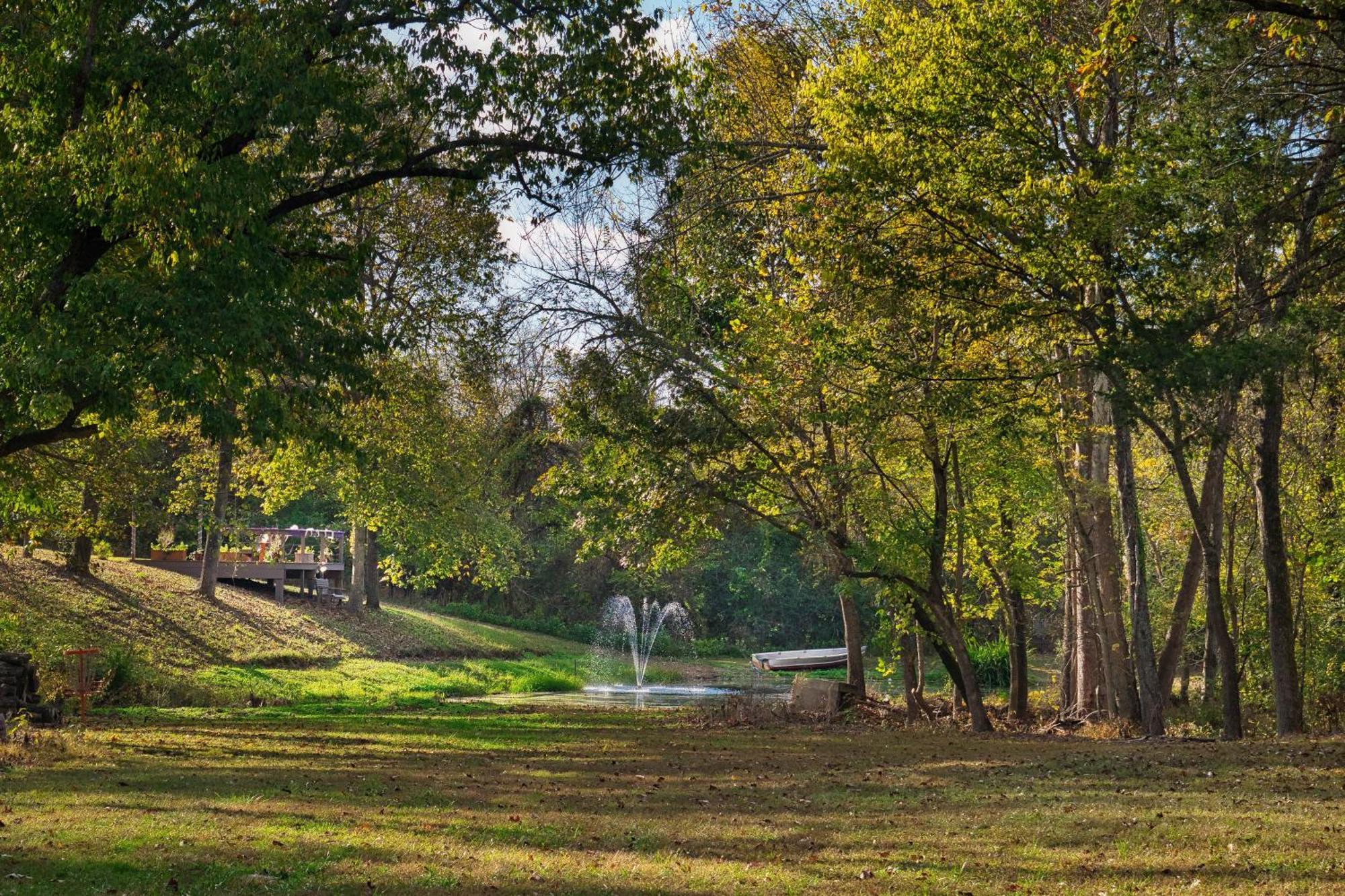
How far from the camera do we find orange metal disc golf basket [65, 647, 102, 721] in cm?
1631

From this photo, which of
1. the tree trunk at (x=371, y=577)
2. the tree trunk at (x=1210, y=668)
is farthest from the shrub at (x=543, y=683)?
the tree trunk at (x=1210, y=668)

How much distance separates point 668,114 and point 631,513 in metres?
7.27

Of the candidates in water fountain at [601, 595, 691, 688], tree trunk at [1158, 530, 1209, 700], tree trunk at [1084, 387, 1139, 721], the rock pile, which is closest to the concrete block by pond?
tree trunk at [1084, 387, 1139, 721]

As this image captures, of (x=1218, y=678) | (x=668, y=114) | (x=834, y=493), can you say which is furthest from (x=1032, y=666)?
(x=668, y=114)

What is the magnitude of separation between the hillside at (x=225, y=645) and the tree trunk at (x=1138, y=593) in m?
14.7

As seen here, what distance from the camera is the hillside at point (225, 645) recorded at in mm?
21219

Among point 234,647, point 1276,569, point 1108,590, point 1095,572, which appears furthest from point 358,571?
point 1276,569

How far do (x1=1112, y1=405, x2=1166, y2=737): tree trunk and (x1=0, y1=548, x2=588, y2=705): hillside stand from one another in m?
14.7

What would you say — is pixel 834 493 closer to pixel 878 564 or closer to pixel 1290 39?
pixel 878 564

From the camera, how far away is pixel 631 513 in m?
19.2

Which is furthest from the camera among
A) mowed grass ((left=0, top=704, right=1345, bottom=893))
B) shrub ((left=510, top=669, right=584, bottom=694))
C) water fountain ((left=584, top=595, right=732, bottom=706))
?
water fountain ((left=584, top=595, right=732, bottom=706))

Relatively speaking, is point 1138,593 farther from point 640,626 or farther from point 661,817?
point 640,626

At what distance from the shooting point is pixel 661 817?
9.74 meters

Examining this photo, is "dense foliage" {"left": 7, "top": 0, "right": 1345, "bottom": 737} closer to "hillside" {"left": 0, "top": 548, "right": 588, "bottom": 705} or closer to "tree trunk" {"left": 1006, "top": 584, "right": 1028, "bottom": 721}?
"tree trunk" {"left": 1006, "top": 584, "right": 1028, "bottom": 721}
